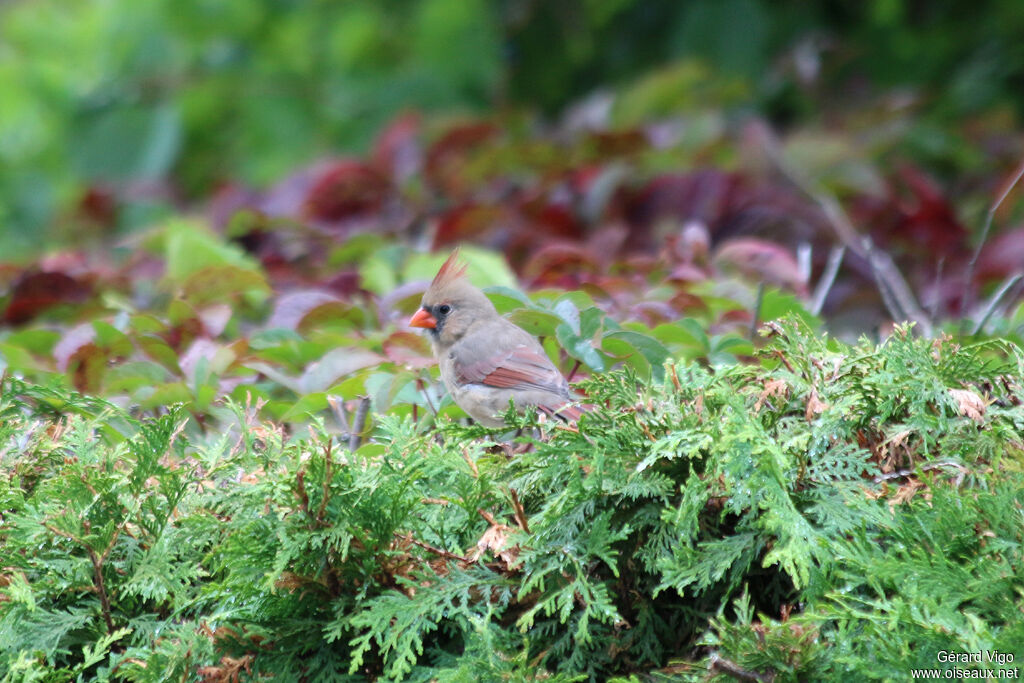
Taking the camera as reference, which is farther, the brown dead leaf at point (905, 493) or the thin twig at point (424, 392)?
the thin twig at point (424, 392)

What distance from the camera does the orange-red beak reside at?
3.43m

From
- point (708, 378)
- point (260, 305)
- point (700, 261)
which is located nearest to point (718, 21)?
point (700, 261)

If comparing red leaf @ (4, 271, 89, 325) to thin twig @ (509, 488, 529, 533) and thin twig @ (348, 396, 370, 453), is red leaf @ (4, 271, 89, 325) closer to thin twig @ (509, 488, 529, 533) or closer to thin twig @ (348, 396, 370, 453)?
thin twig @ (348, 396, 370, 453)

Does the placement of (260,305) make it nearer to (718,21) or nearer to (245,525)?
(245,525)

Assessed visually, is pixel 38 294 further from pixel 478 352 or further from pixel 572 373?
pixel 572 373

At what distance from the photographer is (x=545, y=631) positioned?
1878 mm

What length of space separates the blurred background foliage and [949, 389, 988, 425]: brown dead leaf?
4.45m

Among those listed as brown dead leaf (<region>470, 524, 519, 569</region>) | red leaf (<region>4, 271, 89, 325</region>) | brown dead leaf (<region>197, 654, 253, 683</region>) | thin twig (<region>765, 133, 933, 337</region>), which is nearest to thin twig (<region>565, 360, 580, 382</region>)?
thin twig (<region>765, 133, 933, 337</region>)


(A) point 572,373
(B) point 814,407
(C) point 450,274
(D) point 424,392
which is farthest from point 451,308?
(B) point 814,407

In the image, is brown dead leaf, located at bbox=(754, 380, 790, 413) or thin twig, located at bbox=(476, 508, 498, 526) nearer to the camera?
thin twig, located at bbox=(476, 508, 498, 526)

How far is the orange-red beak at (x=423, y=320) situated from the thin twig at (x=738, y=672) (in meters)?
1.97

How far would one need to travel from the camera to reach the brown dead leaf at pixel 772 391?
199 centimetres

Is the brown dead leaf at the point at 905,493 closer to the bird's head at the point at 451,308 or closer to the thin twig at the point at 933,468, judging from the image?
the thin twig at the point at 933,468

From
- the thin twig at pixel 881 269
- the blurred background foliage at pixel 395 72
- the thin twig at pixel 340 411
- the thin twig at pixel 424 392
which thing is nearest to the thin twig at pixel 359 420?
the thin twig at pixel 340 411
